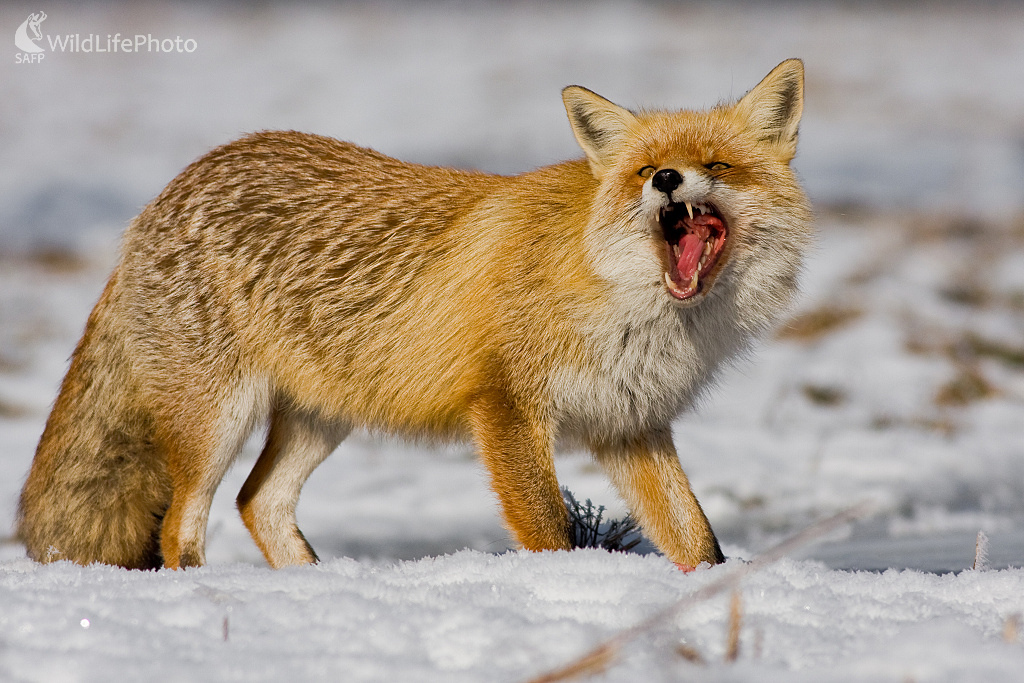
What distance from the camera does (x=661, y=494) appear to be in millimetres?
3572

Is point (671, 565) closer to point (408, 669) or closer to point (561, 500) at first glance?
point (561, 500)

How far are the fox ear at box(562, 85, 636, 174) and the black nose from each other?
0.45 meters

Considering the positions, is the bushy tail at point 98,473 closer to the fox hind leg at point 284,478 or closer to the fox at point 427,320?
the fox at point 427,320

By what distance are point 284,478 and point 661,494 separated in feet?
5.82

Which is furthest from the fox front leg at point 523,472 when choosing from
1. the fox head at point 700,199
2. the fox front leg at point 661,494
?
the fox head at point 700,199

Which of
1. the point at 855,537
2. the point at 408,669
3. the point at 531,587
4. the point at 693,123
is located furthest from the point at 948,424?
the point at 408,669

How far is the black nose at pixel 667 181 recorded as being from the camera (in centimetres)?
302

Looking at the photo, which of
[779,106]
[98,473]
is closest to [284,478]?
[98,473]

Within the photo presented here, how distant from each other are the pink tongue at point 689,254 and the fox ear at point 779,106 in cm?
62

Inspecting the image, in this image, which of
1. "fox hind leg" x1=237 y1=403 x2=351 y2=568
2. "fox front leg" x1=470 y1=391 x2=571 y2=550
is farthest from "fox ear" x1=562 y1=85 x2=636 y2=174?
"fox hind leg" x1=237 y1=403 x2=351 y2=568

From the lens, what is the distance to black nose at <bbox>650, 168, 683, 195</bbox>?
3016 millimetres

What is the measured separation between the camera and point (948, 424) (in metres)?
6.24

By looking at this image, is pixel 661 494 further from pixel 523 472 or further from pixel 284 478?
pixel 284 478

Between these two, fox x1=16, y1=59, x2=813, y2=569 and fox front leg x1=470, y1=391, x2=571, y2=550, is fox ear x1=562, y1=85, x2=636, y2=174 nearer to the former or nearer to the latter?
fox x1=16, y1=59, x2=813, y2=569
